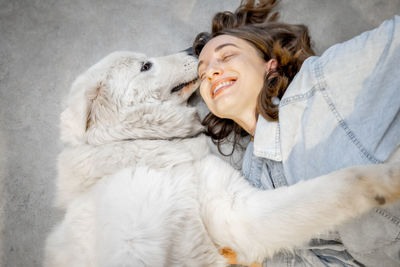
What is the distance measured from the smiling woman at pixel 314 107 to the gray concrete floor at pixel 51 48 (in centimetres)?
50

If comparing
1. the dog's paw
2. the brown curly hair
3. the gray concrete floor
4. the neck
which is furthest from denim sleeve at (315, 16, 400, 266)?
the gray concrete floor

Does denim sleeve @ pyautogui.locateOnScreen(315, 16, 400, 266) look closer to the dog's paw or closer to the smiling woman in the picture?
the smiling woman

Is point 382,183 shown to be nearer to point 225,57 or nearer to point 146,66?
point 225,57

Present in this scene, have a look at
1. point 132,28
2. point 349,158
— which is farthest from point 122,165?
point 132,28

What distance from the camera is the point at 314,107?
147 cm

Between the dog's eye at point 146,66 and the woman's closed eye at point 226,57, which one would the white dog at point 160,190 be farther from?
the woman's closed eye at point 226,57

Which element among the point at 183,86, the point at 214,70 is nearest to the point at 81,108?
the point at 183,86

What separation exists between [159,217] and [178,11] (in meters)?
2.06

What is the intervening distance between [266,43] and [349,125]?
93cm

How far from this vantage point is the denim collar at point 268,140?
1.63 metres

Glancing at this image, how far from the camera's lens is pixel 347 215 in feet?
3.44

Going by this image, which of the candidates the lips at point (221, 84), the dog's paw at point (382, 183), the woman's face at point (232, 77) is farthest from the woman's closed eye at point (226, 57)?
the dog's paw at point (382, 183)

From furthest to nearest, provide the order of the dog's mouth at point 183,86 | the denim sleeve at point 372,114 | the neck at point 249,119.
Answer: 1. the dog's mouth at point 183,86
2. the neck at point 249,119
3. the denim sleeve at point 372,114

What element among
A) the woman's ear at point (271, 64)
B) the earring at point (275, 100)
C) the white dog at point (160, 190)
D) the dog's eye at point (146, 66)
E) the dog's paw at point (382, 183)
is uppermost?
the woman's ear at point (271, 64)
